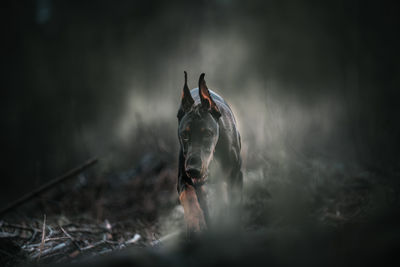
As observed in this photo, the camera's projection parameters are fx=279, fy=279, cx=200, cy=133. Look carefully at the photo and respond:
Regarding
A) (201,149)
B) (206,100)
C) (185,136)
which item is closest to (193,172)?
(201,149)

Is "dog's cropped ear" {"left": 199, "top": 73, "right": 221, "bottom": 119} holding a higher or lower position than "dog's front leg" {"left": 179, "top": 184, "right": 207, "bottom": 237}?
higher

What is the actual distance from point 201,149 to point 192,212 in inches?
23.6

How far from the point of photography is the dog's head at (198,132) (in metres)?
2.08

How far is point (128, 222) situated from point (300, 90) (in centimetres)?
972

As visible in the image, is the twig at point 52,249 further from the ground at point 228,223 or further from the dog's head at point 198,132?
the dog's head at point 198,132

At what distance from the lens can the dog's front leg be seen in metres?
2.37

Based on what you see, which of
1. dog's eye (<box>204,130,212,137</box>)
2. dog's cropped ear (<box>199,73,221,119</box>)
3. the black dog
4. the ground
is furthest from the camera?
dog's cropped ear (<box>199,73,221,119</box>)

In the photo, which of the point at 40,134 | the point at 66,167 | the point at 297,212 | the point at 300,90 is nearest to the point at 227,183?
the point at 297,212

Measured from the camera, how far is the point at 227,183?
2805mm

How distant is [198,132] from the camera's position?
2262 millimetres

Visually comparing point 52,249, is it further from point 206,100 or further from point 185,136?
point 206,100

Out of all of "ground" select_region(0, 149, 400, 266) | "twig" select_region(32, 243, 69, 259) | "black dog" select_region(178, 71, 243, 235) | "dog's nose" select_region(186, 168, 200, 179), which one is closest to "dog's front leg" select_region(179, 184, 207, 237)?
"black dog" select_region(178, 71, 243, 235)

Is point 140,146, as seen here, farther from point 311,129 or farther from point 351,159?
point 351,159

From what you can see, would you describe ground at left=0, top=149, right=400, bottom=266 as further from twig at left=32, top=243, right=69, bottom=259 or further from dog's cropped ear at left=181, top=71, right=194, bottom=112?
dog's cropped ear at left=181, top=71, right=194, bottom=112
